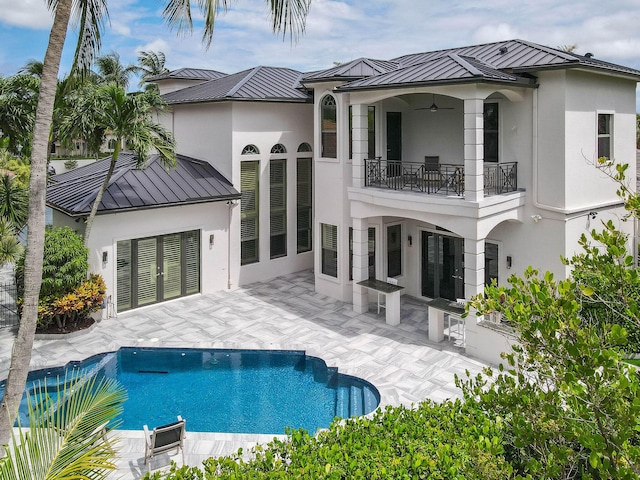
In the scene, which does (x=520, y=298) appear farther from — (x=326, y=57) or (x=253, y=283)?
(x=326, y=57)

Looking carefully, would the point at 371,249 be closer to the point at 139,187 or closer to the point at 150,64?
the point at 139,187

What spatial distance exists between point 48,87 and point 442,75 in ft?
32.2

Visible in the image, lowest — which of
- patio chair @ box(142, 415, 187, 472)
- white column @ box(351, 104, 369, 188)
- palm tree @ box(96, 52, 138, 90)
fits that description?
patio chair @ box(142, 415, 187, 472)

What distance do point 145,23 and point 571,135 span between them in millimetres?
15666

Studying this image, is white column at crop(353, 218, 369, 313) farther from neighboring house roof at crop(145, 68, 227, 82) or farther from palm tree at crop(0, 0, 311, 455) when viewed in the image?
neighboring house roof at crop(145, 68, 227, 82)

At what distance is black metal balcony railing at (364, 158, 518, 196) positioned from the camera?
15.6m

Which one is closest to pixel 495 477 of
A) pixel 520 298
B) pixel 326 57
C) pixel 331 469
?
pixel 520 298

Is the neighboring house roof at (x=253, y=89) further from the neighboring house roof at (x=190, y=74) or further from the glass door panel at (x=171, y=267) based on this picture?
the glass door panel at (x=171, y=267)

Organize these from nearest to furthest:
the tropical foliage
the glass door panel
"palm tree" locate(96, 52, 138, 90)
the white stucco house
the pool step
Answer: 1. the pool step
2. the white stucco house
3. the tropical foliage
4. the glass door panel
5. "palm tree" locate(96, 52, 138, 90)

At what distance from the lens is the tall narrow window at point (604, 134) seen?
1658 centimetres

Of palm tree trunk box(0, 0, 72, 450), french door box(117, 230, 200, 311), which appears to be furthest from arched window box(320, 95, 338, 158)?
palm tree trunk box(0, 0, 72, 450)

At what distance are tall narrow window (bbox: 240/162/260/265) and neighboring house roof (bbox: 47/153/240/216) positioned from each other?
783mm

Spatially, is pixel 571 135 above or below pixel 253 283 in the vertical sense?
above

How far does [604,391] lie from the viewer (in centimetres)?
404
